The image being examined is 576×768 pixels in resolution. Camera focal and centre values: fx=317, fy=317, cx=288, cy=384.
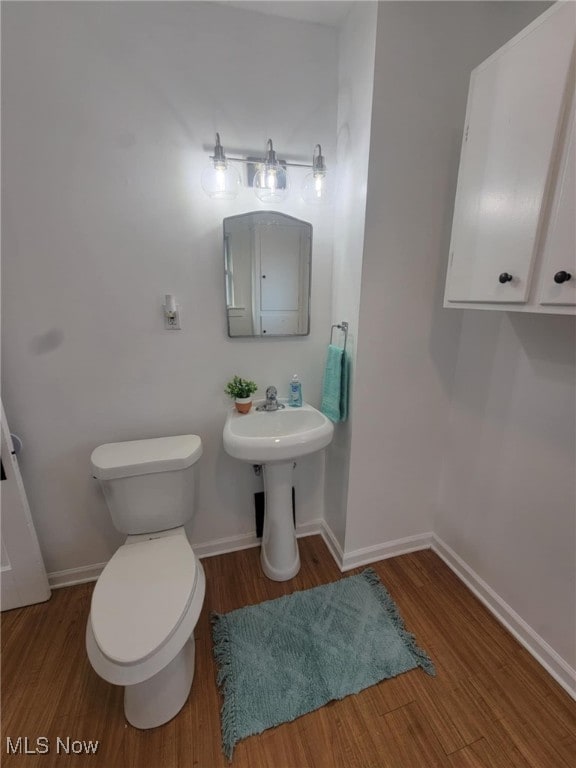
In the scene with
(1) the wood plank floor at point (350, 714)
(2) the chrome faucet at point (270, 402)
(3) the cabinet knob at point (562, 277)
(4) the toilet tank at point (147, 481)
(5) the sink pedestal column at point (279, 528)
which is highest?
(3) the cabinet knob at point (562, 277)

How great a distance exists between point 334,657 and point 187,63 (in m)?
2.42

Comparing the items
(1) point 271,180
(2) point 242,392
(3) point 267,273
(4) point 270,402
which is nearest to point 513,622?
(4) point 270,402

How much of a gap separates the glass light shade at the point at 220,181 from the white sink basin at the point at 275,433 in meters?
0.95

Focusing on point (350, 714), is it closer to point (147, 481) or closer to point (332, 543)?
point (332, 543)

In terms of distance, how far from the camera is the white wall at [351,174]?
1213mm

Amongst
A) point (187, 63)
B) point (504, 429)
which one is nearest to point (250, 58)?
point (187, 63)

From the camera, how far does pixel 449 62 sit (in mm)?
1225

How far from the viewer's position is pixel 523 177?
91 centimetres

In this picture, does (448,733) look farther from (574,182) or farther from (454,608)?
(574,182)

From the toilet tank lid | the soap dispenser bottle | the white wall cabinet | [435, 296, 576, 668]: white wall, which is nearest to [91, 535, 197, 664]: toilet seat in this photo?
the toilet tank lid

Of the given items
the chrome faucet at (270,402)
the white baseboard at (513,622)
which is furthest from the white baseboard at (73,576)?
the white baseboard at (513,622)

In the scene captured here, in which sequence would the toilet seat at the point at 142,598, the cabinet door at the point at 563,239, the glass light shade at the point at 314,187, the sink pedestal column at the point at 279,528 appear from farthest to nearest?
1. the sink pedestal column at the point at 279,528
2. the glass light shade at the point at 314,187
3. the toilet seat at the point at 142,598
4. the cabinet door at the point at 563,239

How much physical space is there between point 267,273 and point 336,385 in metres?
0.62

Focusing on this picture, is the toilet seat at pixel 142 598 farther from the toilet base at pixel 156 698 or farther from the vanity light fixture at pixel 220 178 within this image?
the vanity light fixture at pixel 220 178
